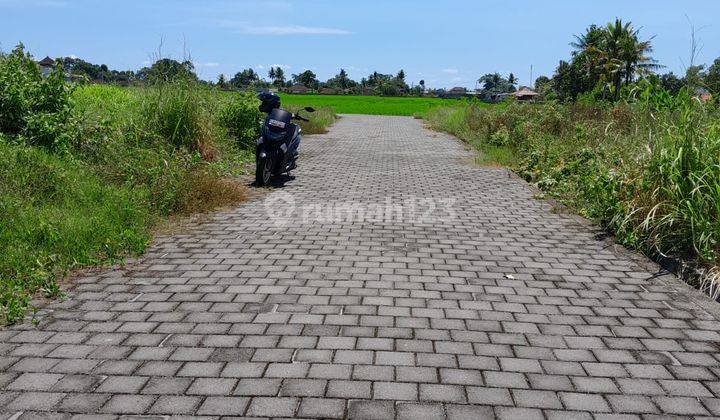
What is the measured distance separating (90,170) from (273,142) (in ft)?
9.39

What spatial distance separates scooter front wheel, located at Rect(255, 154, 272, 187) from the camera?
9.31 metres

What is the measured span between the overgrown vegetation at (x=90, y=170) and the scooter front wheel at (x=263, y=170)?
0.34m

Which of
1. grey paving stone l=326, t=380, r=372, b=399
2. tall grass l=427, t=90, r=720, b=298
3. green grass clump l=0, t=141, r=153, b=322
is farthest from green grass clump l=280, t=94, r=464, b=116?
grey paving stone l=326, t=380, r=372, b=399

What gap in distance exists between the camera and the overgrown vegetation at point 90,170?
16.3ft

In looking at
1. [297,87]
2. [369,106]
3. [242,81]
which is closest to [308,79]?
[297,87]

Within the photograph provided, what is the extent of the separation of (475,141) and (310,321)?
15.4 metres

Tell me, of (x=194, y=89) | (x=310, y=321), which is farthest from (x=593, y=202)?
(x=194, y=89)

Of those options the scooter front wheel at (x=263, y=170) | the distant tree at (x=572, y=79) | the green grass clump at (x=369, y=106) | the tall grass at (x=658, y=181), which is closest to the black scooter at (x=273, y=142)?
the scooter front wheel at (x=263, y=170)

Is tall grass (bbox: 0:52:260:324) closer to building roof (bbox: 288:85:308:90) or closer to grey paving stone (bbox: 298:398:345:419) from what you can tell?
grey paving stone (bbox: 298:398:345:419)

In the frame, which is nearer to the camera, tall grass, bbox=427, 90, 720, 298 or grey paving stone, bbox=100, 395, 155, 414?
grey paving stone, bbox=100, 395, 155, 414

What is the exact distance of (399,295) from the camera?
4441 mm

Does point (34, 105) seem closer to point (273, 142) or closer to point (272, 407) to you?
point (273, 142)

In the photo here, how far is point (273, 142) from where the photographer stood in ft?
30.1

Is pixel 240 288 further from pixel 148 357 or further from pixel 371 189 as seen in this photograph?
pixel 371 189
